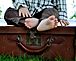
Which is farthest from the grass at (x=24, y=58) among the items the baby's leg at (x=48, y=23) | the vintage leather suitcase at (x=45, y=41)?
the baby's leg at (x=48, y=23)

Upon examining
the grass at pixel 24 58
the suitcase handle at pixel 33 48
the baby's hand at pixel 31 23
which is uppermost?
the baby's hand at pixel 31 23

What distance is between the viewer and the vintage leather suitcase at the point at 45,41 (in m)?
1.90

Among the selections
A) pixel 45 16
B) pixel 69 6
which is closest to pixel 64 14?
pixel 69 6

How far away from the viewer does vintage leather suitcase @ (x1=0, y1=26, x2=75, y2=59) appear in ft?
6.24

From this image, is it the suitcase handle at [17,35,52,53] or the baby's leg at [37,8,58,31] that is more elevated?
the baby's leg at [37,8,58,31]

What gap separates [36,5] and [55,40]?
0.56 m

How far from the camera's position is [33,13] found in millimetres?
2336

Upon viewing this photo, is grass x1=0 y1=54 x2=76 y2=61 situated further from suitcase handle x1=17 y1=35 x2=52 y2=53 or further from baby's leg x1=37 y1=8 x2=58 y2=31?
baby's leg x1=37 y1=8 x2=58 y2=31

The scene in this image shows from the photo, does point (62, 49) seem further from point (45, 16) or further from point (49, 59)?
point (45, 16)

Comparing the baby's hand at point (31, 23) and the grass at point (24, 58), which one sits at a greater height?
the baby's hand at point (31, 23)

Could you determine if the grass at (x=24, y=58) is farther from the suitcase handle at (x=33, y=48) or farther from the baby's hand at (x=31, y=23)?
the baby's hand at (x=31, y=23)

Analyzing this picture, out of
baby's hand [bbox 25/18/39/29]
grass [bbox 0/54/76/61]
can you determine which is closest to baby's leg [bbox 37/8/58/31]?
baby's hand [bbox 25/18/39/29]

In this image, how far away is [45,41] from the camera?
1.92 meters

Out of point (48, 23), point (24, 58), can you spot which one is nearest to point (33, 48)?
point (24, 58)
